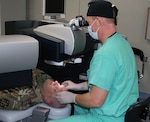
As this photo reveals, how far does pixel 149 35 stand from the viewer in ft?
10.5

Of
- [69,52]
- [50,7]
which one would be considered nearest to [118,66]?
[69,52]

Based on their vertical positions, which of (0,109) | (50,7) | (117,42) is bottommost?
(0,109)

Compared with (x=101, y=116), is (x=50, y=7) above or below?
above

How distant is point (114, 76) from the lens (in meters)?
1.30

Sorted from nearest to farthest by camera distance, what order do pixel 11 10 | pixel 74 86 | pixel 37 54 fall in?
1. pixel 37 54
2. pixel 74 86
3. pixel 11 10

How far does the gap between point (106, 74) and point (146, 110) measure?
348 mm

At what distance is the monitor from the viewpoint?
192 cm

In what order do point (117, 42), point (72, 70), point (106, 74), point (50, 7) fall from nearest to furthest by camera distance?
point (106, 74)
point (117, 42)
point (72, 70)
point (50, 7)

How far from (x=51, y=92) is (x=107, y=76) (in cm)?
39

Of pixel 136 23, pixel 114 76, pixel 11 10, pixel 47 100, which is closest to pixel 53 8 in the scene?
pixel 47 100

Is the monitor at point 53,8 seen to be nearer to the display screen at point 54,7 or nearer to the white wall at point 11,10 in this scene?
the display screen at point 54,7

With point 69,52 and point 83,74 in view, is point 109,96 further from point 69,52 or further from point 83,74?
point 83,74

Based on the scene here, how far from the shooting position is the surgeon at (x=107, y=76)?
1268mm

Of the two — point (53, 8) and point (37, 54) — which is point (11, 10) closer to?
point (53, 8)
